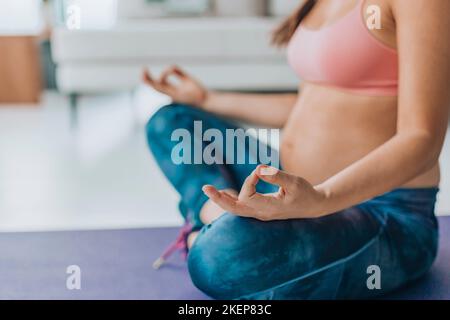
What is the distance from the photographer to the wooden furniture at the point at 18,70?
291 cm

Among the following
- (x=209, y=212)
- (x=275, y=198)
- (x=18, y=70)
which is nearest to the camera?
(x=275, y=198)

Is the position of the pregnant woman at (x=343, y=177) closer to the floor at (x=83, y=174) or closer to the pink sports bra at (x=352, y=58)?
the pink sports bra at (x=352, y=58)

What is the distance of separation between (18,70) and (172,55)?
3.25ft

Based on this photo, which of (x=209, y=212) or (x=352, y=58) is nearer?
(x=352, y=58)

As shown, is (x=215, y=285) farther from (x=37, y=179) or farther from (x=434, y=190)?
(x=37, y=179)

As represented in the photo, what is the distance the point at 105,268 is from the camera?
100 centimetres

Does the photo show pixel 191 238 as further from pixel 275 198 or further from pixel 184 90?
pixel 275 198

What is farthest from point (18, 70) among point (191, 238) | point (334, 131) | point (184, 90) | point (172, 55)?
point (334, 131)

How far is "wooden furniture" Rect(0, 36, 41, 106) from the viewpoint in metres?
2.91

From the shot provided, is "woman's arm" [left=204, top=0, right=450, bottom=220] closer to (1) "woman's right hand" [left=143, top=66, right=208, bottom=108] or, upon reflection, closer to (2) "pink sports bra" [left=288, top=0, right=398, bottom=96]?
(2) "pink sports bra" [left=288, top=0, right=398, bottom=96]

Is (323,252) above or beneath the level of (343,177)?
beneath

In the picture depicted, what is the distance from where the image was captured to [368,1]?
740mm

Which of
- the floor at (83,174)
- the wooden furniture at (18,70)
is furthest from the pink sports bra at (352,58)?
the wooden furniture at (18,70)
